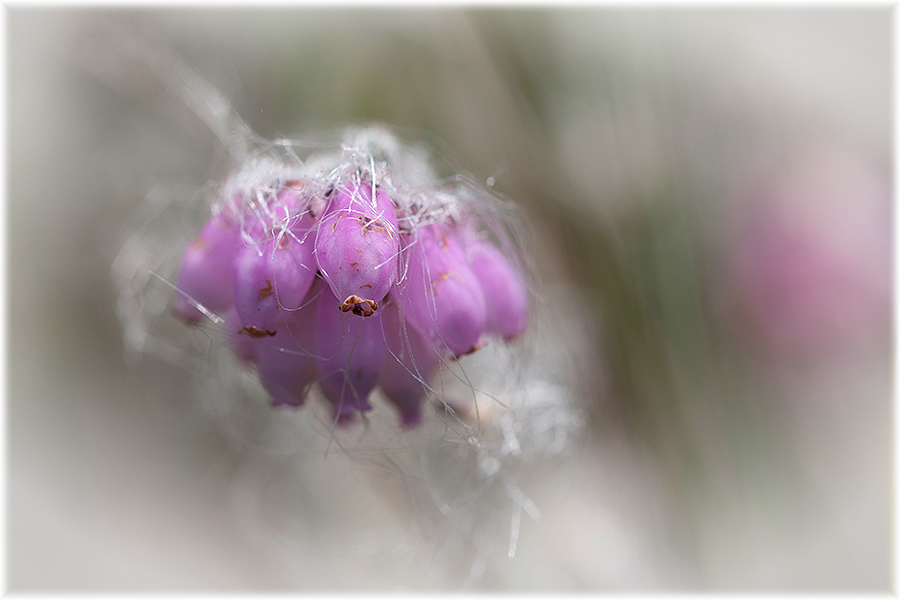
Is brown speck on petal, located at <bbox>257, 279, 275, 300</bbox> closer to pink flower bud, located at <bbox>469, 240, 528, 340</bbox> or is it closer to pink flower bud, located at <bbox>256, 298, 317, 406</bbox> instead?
pink flower bud, located at <bbox>256, 298, 317, 406</bbox>

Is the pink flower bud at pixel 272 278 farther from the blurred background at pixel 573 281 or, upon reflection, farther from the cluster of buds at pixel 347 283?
the blurred background at pixel 573 281

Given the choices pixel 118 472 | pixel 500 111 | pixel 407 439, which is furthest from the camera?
pixel 118 472

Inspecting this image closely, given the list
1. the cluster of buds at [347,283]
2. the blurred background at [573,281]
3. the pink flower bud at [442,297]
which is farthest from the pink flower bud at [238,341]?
the blurred background at [573,281]

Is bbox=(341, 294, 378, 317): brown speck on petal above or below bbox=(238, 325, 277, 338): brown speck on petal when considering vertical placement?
above

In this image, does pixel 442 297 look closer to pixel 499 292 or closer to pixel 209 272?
pixel 499 292

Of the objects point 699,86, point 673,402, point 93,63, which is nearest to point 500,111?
point 699,86

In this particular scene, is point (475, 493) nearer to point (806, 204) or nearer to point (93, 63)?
point (806, 204)

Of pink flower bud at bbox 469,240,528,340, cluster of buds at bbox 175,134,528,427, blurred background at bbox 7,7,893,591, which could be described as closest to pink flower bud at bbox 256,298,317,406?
cluster of buds at bbox 175,134,528,427
